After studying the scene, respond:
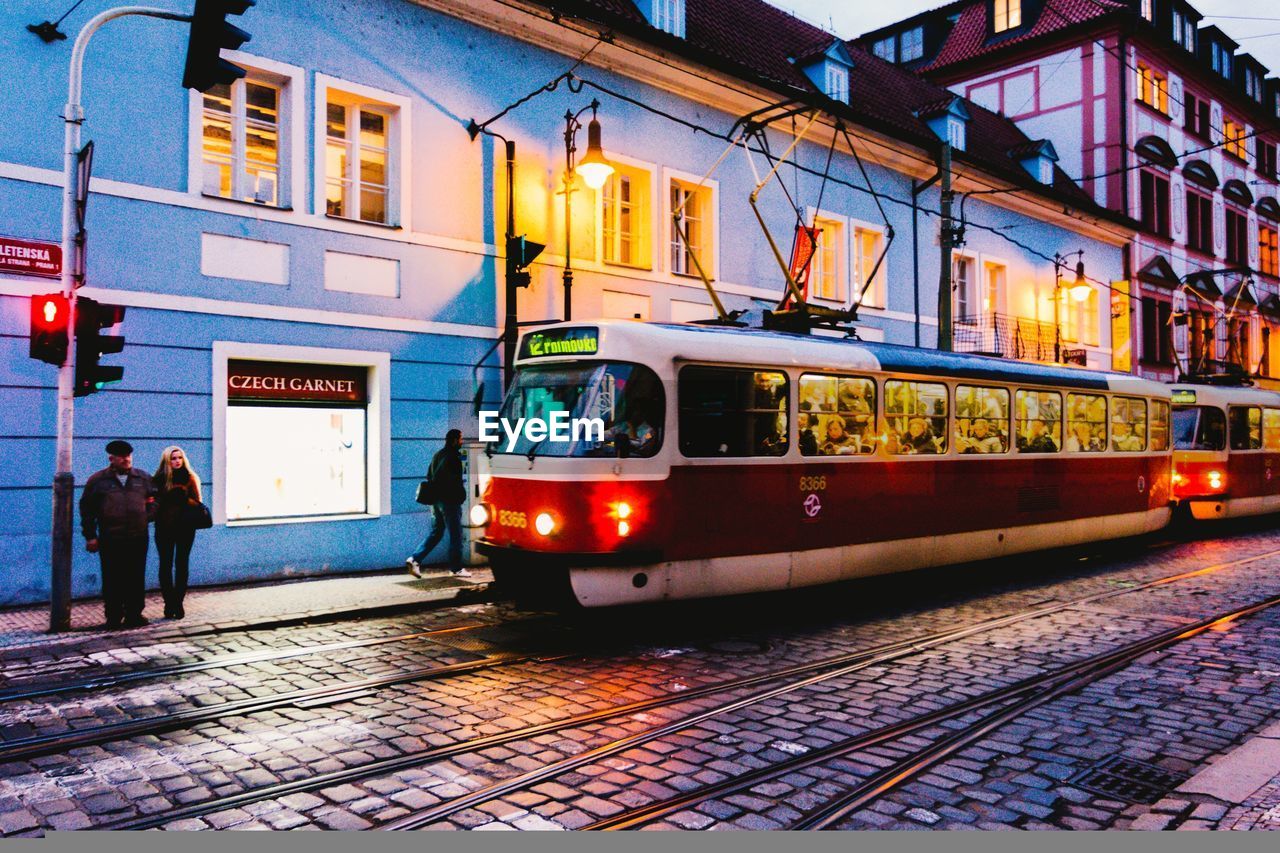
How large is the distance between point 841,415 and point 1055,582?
4.38 metres

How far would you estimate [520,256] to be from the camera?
558 inches

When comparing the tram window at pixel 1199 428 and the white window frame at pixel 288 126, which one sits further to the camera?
the tram window at pixel 1199 428

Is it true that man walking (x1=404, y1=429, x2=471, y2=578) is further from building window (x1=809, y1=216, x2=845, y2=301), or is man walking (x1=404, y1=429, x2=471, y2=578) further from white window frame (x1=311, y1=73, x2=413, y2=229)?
building window (x1=809, y1=216, x2=845, y2=301)

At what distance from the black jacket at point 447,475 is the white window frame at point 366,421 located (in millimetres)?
1059

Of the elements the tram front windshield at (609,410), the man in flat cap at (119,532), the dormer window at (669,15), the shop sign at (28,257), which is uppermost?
the dormer window at (669,15)

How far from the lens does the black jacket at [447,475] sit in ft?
40.8

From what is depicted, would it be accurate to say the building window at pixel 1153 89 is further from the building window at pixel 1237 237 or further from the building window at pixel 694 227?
the building window at pixel 694 227

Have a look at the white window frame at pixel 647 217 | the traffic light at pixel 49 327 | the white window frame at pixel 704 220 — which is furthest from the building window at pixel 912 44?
the traffic light at pixel 49 327

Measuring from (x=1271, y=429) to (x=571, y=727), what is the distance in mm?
20314

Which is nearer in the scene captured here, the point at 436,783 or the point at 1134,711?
the point at 436,783

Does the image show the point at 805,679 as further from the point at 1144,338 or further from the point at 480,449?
the point at 1144,338

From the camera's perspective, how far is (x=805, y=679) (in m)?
7.47

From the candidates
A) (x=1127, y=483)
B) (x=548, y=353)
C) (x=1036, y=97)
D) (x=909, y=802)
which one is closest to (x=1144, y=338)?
(x=1036, y=97)

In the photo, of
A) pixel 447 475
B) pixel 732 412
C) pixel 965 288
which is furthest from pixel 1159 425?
pixel 447 475
